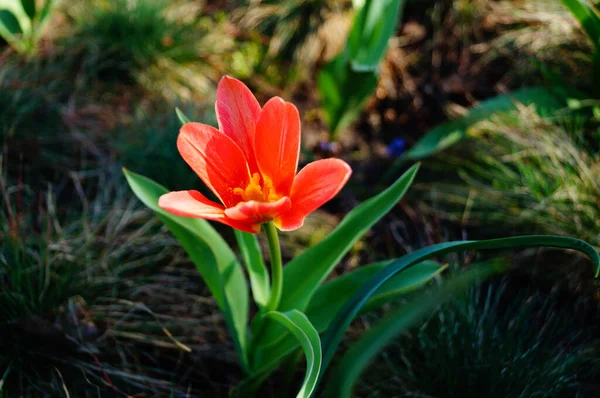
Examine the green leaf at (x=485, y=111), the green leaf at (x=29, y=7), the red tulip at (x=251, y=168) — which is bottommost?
the green leaf at (x=485, y=111)

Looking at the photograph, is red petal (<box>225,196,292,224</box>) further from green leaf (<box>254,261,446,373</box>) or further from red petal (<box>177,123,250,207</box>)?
green leaf (<box>254,261,446,373</box>)

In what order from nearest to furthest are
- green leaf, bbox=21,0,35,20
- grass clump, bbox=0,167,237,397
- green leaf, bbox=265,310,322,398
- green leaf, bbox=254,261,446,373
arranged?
green leaf, bbox=265,310,322,398, green leaf, bbox=254,261,446,373, grass clump, bbox=0,167,237,397, green leaf, bbox=21,0,35,20

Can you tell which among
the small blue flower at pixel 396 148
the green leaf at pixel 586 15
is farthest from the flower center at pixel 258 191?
the small blue flower at pixel 396 148

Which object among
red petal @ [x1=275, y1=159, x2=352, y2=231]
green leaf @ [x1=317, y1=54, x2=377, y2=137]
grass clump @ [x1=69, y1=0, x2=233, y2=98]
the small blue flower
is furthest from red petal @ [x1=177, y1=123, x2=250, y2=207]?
grass clump @ [x1=69, y1=0, x2=233, y2=98]

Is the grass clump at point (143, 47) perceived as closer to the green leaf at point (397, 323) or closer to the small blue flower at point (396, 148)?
the small blue flower at point (396, 148)

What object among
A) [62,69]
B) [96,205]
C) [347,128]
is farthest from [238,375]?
[62,69]

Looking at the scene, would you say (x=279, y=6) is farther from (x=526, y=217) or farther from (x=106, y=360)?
(x=106, y=360)

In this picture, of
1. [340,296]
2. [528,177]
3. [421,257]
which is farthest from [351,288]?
[528,177]
